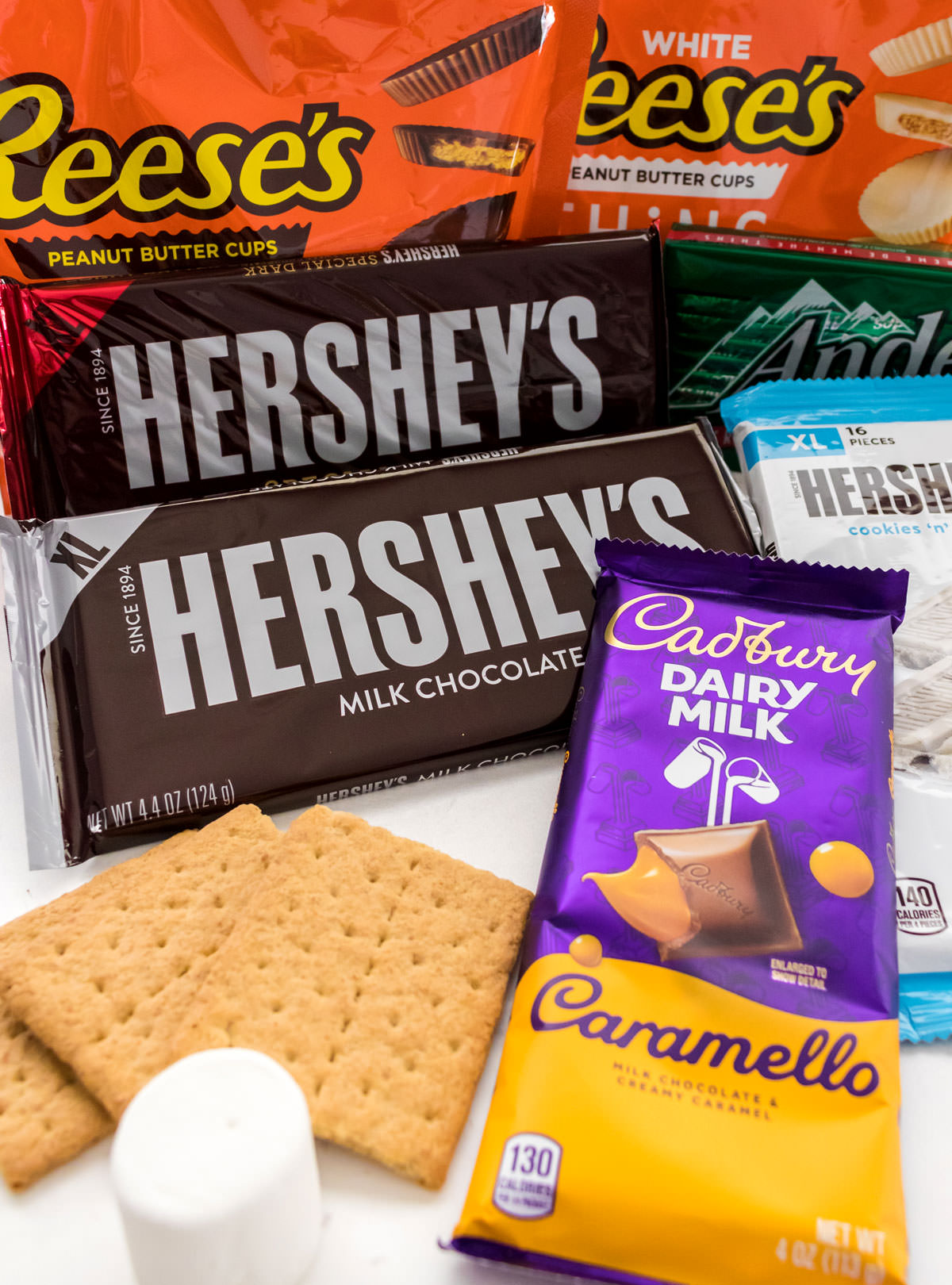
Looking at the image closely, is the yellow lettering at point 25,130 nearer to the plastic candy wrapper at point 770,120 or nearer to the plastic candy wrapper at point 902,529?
the plastic candy wrapper at point 770,120

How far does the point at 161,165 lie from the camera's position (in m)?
1.02

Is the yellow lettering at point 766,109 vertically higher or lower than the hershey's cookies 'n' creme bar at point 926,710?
higher

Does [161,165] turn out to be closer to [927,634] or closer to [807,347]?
[807,347]

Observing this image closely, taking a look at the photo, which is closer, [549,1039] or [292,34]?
[549,1039]

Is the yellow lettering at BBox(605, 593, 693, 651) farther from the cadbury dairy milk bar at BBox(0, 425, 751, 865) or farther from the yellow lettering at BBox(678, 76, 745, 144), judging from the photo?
the yellow lettering at BBox(678, 76, 745, 144)

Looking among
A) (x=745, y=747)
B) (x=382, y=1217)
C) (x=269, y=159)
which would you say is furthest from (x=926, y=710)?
(x=269, y=159)

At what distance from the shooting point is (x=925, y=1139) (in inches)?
27.8

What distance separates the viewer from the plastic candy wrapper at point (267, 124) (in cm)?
96

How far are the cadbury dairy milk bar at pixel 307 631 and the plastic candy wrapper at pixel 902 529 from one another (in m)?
0.09

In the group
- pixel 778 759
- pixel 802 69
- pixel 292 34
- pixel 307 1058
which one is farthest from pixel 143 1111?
pixel 802 69

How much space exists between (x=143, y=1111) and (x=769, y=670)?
0.58 metres

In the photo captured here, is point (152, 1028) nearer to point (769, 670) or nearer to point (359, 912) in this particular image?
point (359, 912)

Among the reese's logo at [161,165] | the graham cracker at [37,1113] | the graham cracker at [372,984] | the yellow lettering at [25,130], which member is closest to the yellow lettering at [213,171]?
the reese's logo at [161,165]

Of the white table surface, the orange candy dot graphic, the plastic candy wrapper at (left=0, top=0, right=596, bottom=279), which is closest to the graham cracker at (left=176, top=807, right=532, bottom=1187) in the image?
the white table surface
